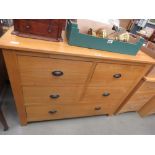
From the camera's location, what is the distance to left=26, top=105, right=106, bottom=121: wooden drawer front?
1192 millimetres

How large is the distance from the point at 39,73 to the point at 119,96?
92cm

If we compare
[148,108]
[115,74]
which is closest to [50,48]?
[115,74]

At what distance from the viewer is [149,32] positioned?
5.66 ft

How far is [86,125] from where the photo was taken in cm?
148

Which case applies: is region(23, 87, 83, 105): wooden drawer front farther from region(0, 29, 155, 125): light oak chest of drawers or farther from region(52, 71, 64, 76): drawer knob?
region(52, 71, 64, 76): drawer knob

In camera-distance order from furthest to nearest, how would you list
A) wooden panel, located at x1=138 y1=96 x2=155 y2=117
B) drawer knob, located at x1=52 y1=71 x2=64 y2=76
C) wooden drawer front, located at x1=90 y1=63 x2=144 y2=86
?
wooden panel, located at x1=138 y1=96 x2=155 y2=117
wooden drawer front, located at x1=90 y1=63 x2=144 y2=86
drawer knob, located at x1=52 y1=71 x2=64 y2=76

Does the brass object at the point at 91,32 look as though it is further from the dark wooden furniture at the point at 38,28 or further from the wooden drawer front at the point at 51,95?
the wooden drawer front at the point at 51,95

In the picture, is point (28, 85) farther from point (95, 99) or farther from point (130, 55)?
point (130, 55)

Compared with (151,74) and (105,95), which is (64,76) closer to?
(105,95)

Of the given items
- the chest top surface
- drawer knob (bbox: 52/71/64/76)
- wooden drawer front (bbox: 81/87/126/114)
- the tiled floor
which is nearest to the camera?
the chest top surface

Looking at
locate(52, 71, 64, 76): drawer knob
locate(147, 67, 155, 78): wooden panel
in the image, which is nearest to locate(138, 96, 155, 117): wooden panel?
locate(147, 67, 155, 78): wooden panel

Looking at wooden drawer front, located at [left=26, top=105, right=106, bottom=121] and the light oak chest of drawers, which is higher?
the light oak chest of drawers

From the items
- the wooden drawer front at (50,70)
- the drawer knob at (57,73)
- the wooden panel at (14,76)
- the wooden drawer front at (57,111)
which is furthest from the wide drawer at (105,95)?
the wooden panel at (14,76)
